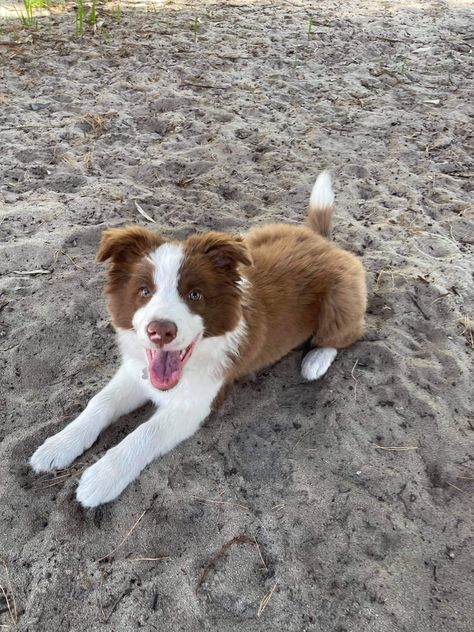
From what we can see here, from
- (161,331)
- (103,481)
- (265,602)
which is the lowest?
(265,602)

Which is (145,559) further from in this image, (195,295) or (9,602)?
(195,295)

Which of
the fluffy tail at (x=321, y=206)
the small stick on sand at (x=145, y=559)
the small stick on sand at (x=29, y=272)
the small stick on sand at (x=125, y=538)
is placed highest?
the fluffy tail at (x=321, y=206)

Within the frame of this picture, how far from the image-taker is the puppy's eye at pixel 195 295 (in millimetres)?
2658

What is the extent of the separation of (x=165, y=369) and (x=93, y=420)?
667 millimetres

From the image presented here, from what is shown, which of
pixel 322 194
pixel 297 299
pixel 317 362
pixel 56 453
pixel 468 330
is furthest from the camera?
pixel 322 194

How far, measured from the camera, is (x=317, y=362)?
354cm

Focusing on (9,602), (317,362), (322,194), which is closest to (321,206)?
(322,194)

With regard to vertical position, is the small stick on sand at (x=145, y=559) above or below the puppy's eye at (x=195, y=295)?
below

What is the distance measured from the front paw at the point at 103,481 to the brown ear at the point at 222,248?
1.20 m

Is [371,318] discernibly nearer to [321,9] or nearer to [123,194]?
[123,194]

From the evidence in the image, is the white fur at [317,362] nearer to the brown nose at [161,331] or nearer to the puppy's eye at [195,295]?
the puppy's eye at [195,295]

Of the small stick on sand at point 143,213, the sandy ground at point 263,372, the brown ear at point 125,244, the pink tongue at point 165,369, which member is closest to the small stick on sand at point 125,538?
the sandy ground at point 263,372

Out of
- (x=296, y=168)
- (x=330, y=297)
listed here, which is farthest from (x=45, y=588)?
(x=296, y=168)

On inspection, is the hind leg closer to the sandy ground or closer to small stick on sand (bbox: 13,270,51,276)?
the sandy ground
